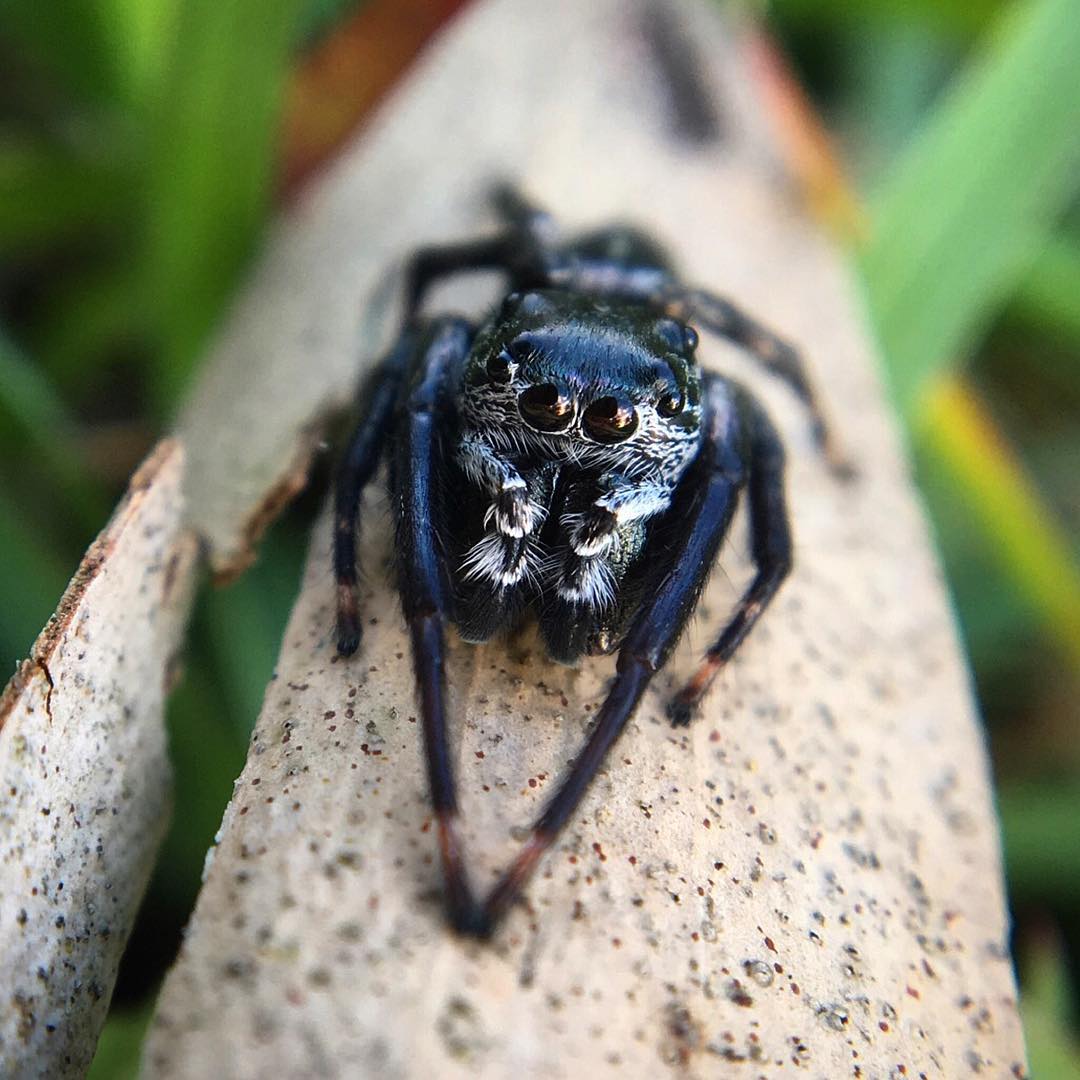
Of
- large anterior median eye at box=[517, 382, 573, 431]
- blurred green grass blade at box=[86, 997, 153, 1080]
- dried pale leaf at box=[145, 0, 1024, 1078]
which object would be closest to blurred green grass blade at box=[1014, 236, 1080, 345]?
dried pale leaf at box=[145, 0, 1024, 1078]

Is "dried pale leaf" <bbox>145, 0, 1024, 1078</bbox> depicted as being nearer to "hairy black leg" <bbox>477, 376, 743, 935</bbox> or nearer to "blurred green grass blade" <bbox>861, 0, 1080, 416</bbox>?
"hairy black leg" <bbox>477, 376, 743, 935</bbox>

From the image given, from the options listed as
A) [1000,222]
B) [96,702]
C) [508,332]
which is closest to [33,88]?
[508,332]

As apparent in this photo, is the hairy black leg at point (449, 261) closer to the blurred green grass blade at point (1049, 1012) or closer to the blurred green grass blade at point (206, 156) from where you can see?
the blurred green grass blade at point (206, 156)

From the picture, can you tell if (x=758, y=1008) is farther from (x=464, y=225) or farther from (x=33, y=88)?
(x=33, y=88)

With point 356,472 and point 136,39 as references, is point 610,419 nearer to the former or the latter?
point 356,472

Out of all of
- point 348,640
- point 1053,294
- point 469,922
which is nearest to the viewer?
point 469,922

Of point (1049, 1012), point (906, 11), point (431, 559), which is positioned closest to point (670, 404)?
point (431, 559)

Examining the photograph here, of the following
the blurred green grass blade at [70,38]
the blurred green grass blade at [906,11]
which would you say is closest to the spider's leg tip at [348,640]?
the blurred green grass blade at [70,38]
